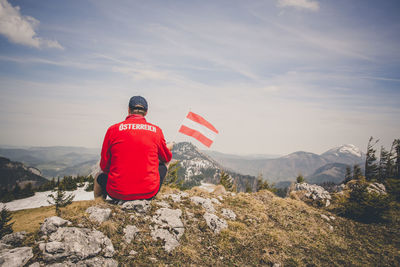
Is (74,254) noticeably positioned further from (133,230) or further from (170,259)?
(170,259)

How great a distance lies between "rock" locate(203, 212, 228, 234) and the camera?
646 cm

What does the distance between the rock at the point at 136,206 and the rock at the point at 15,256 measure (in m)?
2.31

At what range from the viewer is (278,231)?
7.43m

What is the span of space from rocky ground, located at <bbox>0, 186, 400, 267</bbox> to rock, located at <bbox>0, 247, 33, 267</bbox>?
0.05 ft

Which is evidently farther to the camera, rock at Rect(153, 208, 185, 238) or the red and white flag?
the red and white flag

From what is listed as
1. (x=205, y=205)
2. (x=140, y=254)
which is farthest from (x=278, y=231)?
(x=140, y=254)

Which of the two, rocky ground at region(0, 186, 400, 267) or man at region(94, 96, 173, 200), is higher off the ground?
man at region(94, 96, 173, 200)

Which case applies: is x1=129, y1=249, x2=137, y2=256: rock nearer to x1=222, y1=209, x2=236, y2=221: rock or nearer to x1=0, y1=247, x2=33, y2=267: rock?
x1=0, y1=247, x2=33, y2=267: rock

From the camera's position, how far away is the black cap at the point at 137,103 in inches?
195

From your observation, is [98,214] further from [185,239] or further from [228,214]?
[228,214]

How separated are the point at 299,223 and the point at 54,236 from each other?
9957 mm

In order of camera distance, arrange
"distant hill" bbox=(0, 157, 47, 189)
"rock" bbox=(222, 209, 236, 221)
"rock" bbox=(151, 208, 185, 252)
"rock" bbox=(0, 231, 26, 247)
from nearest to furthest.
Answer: "rock" bbox=(0, 231, 26, 247) < "rock" bbox=(151, 208, 185, 252) < "rock" bbox=(222, 209, 236, 221) < "distant hill" bbox=(0, 157, 47, 189)

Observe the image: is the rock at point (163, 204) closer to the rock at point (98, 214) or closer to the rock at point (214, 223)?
the rock at point (214, 223)

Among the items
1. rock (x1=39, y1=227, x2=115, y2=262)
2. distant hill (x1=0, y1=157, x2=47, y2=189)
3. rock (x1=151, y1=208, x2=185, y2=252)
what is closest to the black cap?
rock (x1=39, y1=227, x2=115, y2=262)
